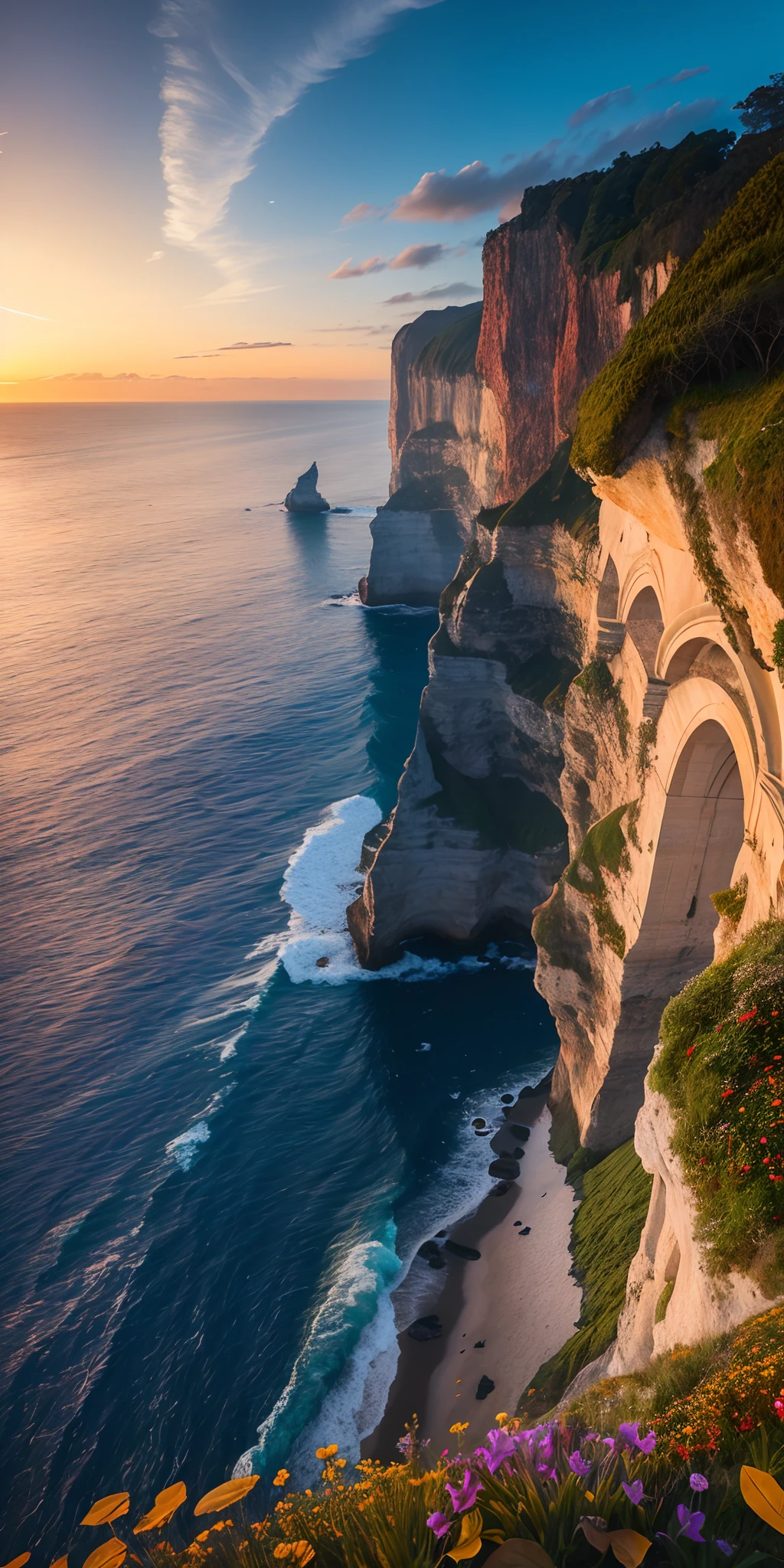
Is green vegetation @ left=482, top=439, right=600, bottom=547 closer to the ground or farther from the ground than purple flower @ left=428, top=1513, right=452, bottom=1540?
farther from the ground

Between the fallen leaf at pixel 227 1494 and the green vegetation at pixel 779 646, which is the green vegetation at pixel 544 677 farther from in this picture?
the fallen leaf at pixel 227 1494

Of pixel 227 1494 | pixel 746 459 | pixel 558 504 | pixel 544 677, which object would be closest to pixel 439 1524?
pixel 227 1494

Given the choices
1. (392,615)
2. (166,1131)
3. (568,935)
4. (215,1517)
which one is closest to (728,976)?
(568,935)

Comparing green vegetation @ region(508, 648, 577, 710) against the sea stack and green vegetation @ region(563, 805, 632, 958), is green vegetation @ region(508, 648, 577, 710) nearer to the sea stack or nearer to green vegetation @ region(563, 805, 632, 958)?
green vegetation @ region(563, 805, 632, 958)

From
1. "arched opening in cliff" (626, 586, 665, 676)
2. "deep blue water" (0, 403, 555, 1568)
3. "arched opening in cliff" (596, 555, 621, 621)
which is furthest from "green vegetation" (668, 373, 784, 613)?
"deep blue water" (0, 403, 555, 1568)

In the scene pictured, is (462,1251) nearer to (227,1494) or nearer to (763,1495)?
(227,1494)

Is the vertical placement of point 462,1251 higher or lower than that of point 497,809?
lower

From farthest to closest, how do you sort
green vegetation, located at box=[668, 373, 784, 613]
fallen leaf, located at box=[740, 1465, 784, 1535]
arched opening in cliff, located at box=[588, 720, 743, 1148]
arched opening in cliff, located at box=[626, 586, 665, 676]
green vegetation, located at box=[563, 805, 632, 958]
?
arched opening in cliff, located at box=[626, 586, 665, 676] < green vegetation, located at box=[563, 805, 632, 958] < arched opening in cliff, located at box=[588, 720, 743, 1148] < green vegetation, located at box=[668, 373, 784, 613] < fallen leaf, located at box=[740, 1465, 784, 1535]

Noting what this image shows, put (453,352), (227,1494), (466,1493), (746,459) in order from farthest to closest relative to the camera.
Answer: (453,352) < (746,459) < (227,1494) < (466,1493)

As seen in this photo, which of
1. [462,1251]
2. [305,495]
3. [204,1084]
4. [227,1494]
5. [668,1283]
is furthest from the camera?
[305,495]
